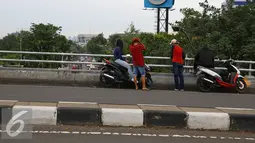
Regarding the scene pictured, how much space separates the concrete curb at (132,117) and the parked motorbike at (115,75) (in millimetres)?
4504

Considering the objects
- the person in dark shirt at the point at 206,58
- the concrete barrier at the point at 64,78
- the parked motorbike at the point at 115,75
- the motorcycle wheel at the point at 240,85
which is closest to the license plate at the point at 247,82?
the motorcycle wheel at the point at 240,85

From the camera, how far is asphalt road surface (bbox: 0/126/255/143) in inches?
217

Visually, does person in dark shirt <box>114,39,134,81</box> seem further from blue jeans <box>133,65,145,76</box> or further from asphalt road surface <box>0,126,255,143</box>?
asphalt road surface <box>0,126,255,143</box>

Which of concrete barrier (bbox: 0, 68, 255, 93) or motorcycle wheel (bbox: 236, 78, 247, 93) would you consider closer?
motorcycle wheel (bbox: 236, 78, 247, 93)

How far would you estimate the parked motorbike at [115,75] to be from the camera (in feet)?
37.4

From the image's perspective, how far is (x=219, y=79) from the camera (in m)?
11.5

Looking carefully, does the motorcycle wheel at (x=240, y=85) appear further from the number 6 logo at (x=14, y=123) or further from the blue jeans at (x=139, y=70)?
the number 6 logo at (x=14, y=123)

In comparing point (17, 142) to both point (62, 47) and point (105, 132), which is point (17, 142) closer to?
point (105, 132)

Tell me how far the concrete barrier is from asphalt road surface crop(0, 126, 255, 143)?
5661mm

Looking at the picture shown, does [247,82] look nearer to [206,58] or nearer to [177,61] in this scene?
[206,58]

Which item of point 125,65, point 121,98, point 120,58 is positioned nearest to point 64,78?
point 120,58

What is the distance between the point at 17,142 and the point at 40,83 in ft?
22.1

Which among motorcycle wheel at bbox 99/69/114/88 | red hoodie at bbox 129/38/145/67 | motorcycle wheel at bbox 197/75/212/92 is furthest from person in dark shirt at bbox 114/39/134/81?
motorcycle wheel at bbox 197/75/212/92

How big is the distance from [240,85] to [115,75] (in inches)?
157
